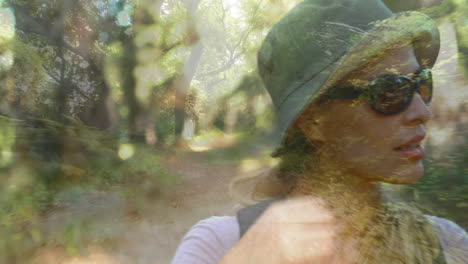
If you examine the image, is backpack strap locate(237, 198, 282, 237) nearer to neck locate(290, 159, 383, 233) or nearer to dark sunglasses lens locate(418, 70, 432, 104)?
neck locate(290, 159, 383, 233)

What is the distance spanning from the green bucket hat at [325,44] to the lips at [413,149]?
114 millimetres

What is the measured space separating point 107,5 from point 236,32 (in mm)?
306

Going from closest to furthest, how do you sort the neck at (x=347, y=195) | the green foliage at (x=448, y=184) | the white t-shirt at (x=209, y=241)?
the green foliage at (x=448, y=184)
the neck at (x=347, y=195)
the white t-shirt at (x=209, y=241)

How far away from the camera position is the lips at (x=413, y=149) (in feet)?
1.35

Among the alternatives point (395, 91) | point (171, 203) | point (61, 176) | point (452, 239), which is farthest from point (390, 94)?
point (61, 176)

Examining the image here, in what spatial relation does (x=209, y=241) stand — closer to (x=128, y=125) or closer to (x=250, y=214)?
(x=250, y=214)

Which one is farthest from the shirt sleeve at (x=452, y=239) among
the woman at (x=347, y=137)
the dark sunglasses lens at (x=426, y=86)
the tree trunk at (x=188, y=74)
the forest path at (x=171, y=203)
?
the tree trunk at (x=188, y=74)

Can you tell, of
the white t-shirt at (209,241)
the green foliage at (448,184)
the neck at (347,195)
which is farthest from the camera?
the white t-shirt at (209,241)

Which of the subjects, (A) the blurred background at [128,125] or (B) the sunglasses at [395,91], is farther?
(A) the blurred background at [128,125]

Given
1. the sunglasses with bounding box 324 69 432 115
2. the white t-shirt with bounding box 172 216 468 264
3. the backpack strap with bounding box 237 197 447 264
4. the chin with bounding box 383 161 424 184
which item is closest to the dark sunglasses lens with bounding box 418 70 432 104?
the sunglasses with bounding box 324 69 432 115

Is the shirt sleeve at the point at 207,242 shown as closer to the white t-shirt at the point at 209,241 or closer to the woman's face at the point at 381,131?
the white t-shirt at the point at 209,241

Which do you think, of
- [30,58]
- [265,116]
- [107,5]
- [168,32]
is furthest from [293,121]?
[30,58]

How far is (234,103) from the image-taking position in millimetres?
569

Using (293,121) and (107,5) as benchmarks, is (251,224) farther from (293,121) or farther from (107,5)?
(107,5)
